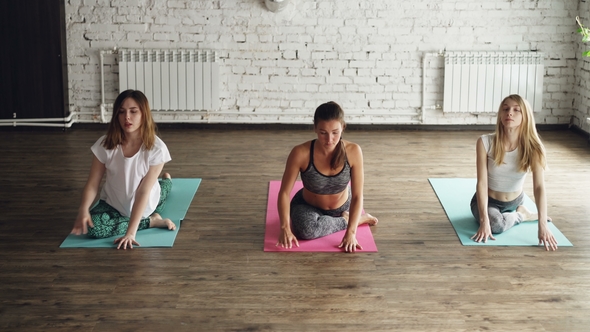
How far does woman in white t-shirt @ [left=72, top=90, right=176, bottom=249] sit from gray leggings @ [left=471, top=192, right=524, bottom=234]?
1.86 metres

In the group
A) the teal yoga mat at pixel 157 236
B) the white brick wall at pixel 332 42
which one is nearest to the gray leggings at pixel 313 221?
the teal yoga mat at pixel 157 236

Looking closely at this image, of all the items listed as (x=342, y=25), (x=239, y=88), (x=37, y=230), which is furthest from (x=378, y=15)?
(x=37, y=230)

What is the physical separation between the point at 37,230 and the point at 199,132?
322cm

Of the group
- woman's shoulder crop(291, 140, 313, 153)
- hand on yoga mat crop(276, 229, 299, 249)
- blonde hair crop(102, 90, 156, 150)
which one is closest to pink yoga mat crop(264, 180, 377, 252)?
hand on yoga mat crop(276, 229, 299, 249)

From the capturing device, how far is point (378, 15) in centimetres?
740

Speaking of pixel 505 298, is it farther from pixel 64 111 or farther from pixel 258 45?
pixel 64 111

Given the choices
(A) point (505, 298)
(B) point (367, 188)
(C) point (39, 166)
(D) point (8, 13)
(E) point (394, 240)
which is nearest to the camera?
(A) point (505, 298)

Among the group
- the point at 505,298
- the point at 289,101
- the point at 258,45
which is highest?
the point at 258,45

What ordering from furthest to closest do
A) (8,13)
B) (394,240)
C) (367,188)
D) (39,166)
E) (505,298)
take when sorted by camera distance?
(8,13) < (39,166) < (367,188) < (394,240) < (505,298)

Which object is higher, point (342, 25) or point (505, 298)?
point (342, 25)

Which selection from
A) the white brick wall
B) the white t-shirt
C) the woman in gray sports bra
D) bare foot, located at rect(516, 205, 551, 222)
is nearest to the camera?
the woman in gray sports bra

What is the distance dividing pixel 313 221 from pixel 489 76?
Result: 3.85 m

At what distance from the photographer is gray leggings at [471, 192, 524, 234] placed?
4.37 meters

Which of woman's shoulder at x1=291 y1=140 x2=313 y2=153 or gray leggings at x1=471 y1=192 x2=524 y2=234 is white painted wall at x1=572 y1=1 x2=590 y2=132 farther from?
woman's shoulder at x1=291 y1=140 x2=313 y2=153
